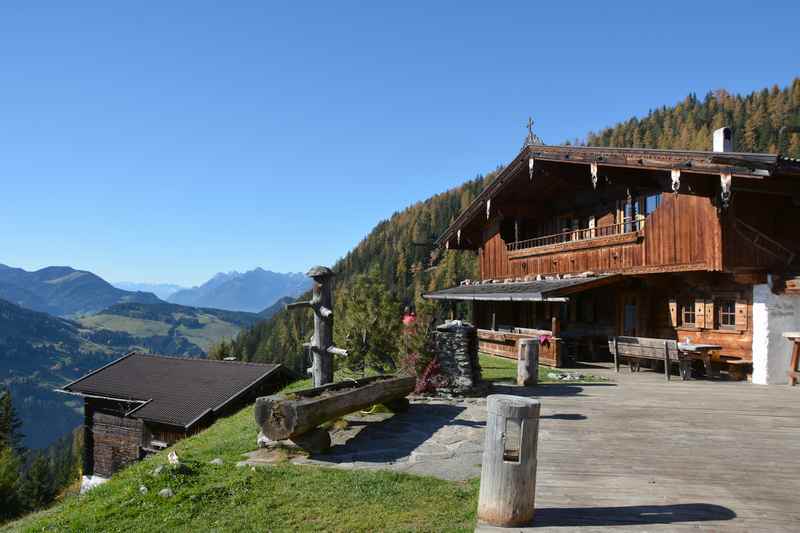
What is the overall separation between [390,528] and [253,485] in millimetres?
2265

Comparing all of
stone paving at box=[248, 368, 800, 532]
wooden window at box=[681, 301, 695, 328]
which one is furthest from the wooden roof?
stone paving at box=[248, 368, 800, 532]

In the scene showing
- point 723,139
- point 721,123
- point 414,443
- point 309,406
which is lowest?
point 414,443

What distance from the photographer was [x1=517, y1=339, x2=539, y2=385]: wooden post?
13641 millimetres

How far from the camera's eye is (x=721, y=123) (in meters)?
73.9

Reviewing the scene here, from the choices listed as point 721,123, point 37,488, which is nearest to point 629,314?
point 37,488

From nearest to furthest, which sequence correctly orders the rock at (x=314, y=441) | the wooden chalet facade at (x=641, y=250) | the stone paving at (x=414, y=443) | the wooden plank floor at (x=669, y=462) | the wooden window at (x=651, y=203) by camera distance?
the wooden plank floor at (x=669, y=462), the stone paving at (x=414, y=443), the rock at (x=314, y=441), the wooden chalet facade at (x=641, y=250), the wooden window at (x=651, y=203)

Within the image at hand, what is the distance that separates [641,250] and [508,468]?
14.6m

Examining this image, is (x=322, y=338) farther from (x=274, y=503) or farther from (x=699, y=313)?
(x=699, y=313)

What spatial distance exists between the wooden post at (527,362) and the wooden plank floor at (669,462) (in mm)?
1241

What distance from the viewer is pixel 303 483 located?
21.7 ft

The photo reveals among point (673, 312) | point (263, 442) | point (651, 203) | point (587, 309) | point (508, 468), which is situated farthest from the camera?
point (587, 309)

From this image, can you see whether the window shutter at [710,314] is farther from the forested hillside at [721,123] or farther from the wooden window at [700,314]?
the forested hillside at [721,123]

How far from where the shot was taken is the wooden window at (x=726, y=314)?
15.6m

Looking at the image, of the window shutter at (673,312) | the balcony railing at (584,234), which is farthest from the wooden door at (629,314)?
the balcony railing at (584,234)
